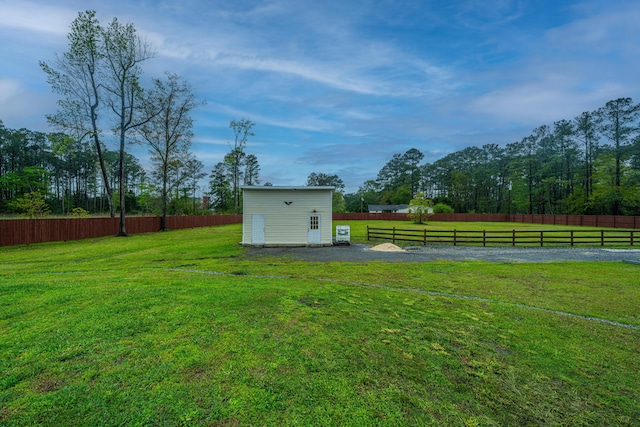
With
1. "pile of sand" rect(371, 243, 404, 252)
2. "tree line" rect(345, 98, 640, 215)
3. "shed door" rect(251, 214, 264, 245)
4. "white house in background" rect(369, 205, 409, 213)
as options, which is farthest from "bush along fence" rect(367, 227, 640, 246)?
"white house in background" rect(369, 205, 409, 213)

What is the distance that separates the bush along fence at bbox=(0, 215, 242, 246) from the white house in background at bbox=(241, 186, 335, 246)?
12.1 m

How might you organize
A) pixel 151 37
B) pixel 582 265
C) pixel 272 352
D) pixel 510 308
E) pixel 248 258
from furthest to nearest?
pixel 151 37
pixel 248 258
pixel 582 265
pixel 510 308
pixel 272 352

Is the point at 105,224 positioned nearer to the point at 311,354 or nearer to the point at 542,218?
the point at 311,354

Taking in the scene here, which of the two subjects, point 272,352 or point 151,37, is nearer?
point 272,352

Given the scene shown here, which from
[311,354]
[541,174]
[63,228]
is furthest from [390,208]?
[311,354]

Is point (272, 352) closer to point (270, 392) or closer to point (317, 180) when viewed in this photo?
point (270, 392)

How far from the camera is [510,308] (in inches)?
237

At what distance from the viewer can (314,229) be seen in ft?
55.8

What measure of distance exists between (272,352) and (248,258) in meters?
9.04

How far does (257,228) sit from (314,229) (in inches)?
132

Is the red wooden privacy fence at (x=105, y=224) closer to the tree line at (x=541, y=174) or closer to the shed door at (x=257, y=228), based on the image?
the tree line at (x=541, y=174)

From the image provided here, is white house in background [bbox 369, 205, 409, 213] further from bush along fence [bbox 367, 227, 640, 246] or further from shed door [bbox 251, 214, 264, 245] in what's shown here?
shed door [bbox 251, 214, 264, 245]

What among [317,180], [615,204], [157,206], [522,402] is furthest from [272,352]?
[317,180]

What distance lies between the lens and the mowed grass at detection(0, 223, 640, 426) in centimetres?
272
